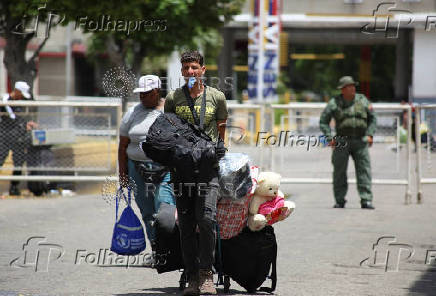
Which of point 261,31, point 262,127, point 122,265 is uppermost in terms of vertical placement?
point 261,31

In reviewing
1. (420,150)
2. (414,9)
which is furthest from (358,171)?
(414,9)

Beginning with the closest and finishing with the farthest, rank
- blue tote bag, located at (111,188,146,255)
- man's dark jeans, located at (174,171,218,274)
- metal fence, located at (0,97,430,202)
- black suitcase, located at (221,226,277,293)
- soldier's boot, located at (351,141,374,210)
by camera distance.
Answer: man's dark jeans, located at (174,171,218,274)
black suitcase, located at (221,226,277,293)
blue tote bag, located at (111,188,146,255)
soldier's boot, located at (351,141,374,210)
metal fence, located at (0,97,430,202)

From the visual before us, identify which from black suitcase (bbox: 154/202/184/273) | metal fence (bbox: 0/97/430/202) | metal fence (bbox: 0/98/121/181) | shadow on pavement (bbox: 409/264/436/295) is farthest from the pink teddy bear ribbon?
metal fence (bbox: 0/98/121/181)

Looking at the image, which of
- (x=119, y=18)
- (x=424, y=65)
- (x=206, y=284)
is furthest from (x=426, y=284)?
(x=424, y=65)

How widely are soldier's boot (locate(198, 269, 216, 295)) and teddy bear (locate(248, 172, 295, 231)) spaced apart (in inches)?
20.1

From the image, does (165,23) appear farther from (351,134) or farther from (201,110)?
(201,110)

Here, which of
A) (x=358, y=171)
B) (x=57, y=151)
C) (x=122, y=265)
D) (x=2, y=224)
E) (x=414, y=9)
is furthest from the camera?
(x=414, y=9)

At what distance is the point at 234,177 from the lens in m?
7.31

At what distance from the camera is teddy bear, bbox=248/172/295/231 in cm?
743

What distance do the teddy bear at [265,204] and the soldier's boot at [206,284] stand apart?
0.51 metres

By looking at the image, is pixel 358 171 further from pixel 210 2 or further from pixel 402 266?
pixel 210 2

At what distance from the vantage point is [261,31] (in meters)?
27.0

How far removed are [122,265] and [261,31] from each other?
1836 cm

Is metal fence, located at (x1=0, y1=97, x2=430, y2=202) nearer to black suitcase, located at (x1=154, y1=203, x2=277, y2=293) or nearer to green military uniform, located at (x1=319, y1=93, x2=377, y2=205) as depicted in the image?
green military uniform, located at (x1=319, y1=93, x2=377, y2=205)
